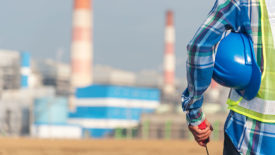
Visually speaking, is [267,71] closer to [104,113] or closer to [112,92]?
[104,113]

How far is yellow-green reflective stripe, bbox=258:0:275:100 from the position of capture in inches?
51.3

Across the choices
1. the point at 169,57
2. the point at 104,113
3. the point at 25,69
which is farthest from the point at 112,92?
the point at 169,57

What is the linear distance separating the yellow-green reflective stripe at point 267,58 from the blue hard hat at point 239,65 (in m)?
0.02

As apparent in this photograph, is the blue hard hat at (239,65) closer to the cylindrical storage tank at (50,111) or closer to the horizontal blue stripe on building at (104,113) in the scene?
the cylindrical storage tank at (50,111)

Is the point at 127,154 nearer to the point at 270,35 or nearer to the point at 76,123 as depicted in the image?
the point at 270,35

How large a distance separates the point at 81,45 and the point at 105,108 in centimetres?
894

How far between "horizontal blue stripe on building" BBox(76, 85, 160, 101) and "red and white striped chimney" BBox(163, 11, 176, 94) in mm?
14685

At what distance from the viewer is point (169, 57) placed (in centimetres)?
6066

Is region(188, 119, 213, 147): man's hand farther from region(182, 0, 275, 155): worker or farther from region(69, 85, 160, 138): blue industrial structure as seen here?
region(69, 85, 160, 138): blue industrial structure

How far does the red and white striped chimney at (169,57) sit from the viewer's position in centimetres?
6041

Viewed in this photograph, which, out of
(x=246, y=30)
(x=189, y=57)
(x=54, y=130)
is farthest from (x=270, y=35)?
(x=54, y=130)

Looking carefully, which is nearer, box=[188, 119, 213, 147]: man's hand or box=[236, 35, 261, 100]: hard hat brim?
box=[236, 35, 261, 100]: hard hat brim

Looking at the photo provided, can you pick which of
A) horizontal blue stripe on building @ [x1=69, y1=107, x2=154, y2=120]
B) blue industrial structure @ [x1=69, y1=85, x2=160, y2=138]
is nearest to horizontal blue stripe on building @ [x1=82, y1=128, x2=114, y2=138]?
blue industrial structure @ [x1=69, y1=85, x2=160, y2=138]

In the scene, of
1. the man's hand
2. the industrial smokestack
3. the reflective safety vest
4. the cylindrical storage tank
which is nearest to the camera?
the reflective safety vest
